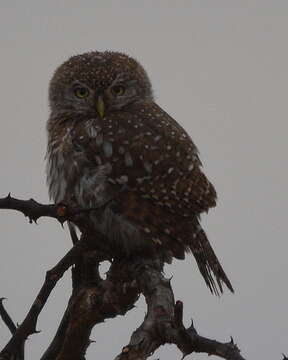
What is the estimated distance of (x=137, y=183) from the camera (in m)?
4.61

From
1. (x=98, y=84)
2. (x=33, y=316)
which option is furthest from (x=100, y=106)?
(x=33, y=316)

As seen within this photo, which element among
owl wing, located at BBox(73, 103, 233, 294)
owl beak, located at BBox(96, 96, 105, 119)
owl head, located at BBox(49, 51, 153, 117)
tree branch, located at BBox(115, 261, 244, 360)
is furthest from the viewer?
owl head, located at BBox(49, 51, 153, 117)

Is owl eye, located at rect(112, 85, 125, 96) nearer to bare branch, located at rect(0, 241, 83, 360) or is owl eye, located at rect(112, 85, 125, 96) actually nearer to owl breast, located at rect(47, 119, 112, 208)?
owl breast, located at rect(47, 119, 112, 208)

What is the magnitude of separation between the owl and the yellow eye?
1.06 ft

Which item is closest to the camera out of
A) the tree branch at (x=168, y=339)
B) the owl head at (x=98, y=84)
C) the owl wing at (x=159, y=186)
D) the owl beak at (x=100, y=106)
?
the tree branch at (x=168, y=339)

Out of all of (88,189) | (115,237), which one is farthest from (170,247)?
(88,189)

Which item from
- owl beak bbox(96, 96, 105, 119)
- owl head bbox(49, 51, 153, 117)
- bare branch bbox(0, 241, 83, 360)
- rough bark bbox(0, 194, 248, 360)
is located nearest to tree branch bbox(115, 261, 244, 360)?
rough bark bbox(0, 194, 248, 360)

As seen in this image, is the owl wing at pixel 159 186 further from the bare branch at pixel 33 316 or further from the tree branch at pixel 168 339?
the tree branch at pixel 168 339

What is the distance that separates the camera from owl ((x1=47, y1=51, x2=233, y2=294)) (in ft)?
15.2

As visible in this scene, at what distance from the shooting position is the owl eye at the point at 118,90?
566 centimetres

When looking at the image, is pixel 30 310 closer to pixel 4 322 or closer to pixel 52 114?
pixel 4 322

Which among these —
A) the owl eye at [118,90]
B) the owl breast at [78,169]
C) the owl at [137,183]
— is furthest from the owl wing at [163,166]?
the owl eye at [118,90]

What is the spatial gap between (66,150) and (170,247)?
941 mm

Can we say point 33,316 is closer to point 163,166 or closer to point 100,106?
point 163,166
